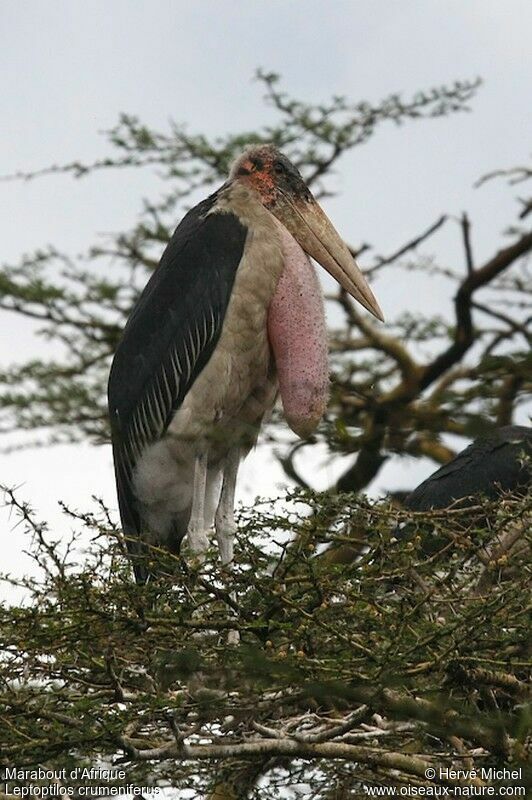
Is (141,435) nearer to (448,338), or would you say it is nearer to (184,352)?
(184,352)

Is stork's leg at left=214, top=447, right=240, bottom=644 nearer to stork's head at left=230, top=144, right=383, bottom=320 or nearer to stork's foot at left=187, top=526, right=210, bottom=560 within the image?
stork's foot at left=187, top=526, right=210, bottom=560

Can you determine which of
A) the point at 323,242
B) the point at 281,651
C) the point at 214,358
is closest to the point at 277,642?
the point at 281,651

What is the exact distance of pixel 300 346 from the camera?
217 inches

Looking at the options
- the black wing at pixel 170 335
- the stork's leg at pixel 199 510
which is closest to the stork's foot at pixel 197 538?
the stork's leg at pixel 199 510

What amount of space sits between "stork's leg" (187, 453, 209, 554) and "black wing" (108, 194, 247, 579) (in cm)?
23

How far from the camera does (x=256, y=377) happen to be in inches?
224

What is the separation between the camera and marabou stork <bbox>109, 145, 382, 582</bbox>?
18.2 ft

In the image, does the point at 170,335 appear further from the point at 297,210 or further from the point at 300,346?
the point at 297,210

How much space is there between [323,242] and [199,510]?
108cm

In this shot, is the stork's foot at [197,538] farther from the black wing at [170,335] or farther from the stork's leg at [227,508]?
the black wing at [170,335]

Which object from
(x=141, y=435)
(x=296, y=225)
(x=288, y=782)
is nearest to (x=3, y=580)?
(x=288, y=782)

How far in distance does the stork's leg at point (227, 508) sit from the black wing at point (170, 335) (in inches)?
10.2

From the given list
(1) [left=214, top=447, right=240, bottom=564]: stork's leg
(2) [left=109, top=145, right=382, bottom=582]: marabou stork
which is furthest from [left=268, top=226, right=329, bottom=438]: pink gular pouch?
(1) [left=214, top=447, right=240, bottom=564]: stork's leg

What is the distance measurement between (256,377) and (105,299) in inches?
108
